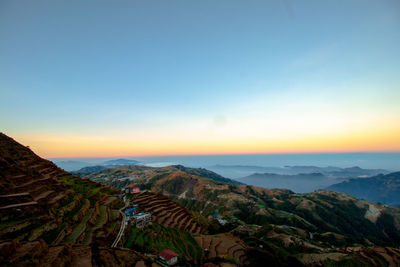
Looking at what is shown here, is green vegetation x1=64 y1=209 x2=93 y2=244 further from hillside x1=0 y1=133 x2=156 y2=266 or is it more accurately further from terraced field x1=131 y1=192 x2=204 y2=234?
terraced field x1=131 y1=192 x2=204 y2=234

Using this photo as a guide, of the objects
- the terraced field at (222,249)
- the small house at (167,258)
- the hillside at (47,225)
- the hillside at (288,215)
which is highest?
the hillside at (47,225)

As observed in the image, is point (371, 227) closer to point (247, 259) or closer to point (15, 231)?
point (247, 259)

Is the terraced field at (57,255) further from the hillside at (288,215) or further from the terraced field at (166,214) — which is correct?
the hillside at (288,215)

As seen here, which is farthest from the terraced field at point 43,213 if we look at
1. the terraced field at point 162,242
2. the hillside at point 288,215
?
the hillside at point 288,215

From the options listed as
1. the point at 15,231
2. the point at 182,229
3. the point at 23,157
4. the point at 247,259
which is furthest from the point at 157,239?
the point at 23,157

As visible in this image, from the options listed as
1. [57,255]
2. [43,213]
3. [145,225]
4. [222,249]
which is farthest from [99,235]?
[222,249]

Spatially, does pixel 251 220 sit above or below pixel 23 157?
below
